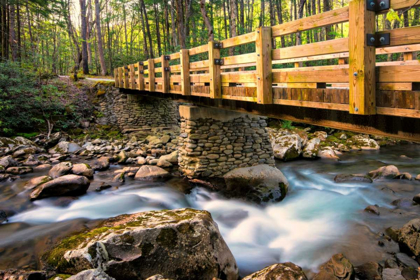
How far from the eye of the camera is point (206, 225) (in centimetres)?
446

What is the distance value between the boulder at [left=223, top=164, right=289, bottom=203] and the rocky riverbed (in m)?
0.03

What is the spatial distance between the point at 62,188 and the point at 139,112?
8.35 m

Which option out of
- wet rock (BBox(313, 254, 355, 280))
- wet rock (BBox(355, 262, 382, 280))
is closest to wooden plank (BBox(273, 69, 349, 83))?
wet rock (BBox(313, 254, 355, 280))

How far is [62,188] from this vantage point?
25.3 feet

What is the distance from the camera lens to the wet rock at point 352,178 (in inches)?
367

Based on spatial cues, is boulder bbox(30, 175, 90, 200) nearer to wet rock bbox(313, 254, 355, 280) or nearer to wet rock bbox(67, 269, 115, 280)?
wet rock bbox(67, 269, 115, 280)

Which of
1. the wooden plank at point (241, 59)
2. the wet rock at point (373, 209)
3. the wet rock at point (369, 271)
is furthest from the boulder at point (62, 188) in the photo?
the wet rock at point (373, 209)

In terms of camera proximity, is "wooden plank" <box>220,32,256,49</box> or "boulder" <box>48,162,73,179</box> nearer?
"wooden plank" <box>220,32,256,49</box>

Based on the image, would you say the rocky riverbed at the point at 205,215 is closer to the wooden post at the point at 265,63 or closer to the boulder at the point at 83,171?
the boulder at the point at 83,171

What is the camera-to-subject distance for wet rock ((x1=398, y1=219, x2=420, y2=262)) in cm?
498

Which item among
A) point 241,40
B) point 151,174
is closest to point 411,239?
point 241,40

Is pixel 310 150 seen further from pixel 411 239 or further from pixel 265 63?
pixel 265 63

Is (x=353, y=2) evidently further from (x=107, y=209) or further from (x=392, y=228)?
(x=107, y=209)

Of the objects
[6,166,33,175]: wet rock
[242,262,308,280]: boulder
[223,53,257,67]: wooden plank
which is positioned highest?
[223,53,257,67]: wooden plank
